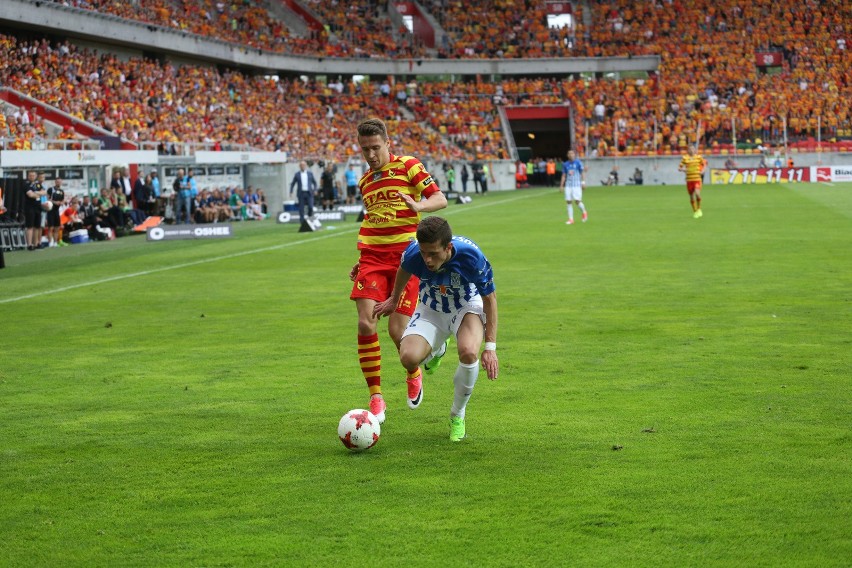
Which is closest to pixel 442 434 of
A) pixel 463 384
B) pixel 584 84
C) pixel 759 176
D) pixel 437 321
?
pixel 463 384

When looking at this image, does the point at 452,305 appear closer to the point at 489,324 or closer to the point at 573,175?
the point at 489,324

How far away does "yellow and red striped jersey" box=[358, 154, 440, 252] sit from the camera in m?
9.10

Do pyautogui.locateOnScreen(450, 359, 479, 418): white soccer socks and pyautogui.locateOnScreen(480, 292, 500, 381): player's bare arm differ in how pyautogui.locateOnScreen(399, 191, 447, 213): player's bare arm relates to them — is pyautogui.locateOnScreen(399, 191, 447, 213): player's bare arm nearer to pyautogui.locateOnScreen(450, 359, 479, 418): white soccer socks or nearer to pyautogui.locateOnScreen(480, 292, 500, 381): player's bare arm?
pyautogui.locateOnScreen(480, 292, 500, 381): player's bare arm

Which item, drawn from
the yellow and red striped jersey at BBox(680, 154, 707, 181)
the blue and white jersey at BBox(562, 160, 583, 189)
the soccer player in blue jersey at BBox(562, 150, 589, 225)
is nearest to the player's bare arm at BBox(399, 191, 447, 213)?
the soccer player in blue jersey at BBox(562, 150, 589, 225)

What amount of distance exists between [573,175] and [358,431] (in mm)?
28308

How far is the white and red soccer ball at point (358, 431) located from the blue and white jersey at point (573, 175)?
2763cm

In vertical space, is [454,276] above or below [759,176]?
above

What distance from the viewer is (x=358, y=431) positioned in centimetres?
760

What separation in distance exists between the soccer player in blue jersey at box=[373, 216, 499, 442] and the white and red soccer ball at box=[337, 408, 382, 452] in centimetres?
56

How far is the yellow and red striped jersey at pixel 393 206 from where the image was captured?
9102mm

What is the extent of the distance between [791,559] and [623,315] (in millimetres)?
9266

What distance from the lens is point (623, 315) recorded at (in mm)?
14523

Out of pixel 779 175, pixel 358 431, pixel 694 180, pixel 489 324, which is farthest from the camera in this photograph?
pixel 779 175

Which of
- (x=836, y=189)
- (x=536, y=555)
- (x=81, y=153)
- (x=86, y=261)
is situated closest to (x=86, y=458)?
(x=536, y=555)
